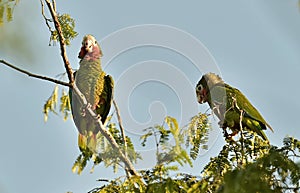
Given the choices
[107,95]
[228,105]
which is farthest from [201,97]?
[107,95]

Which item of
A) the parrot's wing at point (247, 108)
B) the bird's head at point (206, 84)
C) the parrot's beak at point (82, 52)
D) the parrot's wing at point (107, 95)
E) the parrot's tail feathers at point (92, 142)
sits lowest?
the parrot's tail feathers at point (92, 142)

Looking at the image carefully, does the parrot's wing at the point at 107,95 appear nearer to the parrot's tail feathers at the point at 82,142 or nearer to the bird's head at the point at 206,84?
the parrot's tail feathers at the point at 82,142

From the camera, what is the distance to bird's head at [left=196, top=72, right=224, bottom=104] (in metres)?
4.02

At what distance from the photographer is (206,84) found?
13.6 ft

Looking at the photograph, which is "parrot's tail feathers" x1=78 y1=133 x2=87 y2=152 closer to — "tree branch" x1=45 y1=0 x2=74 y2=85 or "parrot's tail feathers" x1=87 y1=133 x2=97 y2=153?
"parrot's tail feathers" x1=87 y1=133 x2=97 y2=153

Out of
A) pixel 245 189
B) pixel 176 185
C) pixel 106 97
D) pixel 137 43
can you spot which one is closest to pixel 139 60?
pixel 137 43

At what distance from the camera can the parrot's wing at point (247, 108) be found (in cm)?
379

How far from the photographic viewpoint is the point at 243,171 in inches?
Result: 62.4

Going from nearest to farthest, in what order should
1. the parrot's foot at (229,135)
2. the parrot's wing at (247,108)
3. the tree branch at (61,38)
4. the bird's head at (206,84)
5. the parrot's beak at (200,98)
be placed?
the tree branch at (61,38)
the parrot's foot at (229,135)
the parrot's wing at (247,108)
the parrot's beak at (200,98)
the bird's head at (206,84)

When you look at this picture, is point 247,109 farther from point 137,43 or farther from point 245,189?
point 245,189

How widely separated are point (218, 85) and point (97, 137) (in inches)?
42.8

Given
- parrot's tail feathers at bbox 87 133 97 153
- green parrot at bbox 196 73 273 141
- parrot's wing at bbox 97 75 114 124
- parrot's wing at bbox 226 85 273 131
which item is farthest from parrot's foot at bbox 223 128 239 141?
parrot's wing at bbox 97 75 114 124

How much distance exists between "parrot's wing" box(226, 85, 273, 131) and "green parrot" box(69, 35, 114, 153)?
111cm

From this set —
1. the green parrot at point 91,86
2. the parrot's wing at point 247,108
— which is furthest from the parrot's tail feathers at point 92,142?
the parrot's wing at point 247,108
